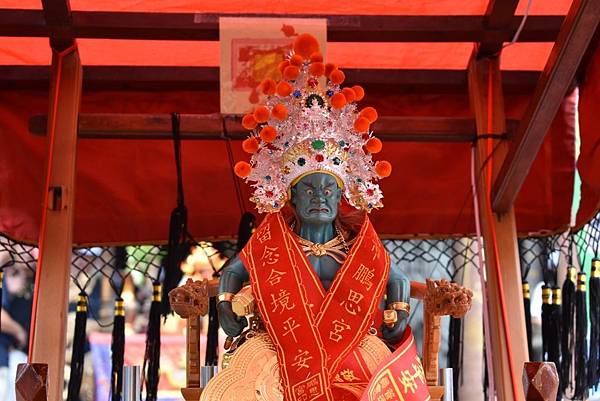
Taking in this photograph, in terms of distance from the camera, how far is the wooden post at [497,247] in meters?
3.85

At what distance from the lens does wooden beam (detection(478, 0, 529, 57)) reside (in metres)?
3.93

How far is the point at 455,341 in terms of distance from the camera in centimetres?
425

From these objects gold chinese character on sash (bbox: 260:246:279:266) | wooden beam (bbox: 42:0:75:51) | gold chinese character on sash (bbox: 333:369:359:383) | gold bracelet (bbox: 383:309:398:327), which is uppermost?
wooden beam (bbox: 42:0:75:51)

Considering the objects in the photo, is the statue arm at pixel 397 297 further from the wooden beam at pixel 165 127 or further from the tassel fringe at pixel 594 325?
the tassel fringe at pixel 594 325

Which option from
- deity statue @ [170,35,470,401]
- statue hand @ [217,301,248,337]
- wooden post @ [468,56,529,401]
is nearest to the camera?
deity statue @ [170,35,470,401]

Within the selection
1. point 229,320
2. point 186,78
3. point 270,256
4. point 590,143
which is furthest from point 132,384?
point 590,143

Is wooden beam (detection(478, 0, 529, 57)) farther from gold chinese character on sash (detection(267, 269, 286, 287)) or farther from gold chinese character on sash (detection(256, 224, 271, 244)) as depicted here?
gold chinese character on sash (detection(267, 269, 286, 287))

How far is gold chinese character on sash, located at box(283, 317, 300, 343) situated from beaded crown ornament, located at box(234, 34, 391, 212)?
1.41 ft

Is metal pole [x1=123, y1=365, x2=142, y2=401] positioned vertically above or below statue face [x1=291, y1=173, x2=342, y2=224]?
below

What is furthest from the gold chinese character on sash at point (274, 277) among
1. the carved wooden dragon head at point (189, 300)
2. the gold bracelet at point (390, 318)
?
the gold bracelet at point (390, 318)

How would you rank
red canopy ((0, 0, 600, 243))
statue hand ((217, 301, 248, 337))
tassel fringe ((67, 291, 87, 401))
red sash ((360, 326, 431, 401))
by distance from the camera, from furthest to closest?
1. red canopy ((0, 0, 600, 243))
2. tassel fringe ((67, 291, 87, 401))
3. statue hand ((217, 301, 248, 337))
4. red sash ((360, 326, 431, 401))

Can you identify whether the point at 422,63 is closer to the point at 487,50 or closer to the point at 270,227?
the point at 487,50

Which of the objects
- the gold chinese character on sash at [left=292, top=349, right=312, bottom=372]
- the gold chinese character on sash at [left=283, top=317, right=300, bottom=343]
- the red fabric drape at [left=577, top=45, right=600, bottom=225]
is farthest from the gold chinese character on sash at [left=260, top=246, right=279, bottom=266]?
the red fabric drape at [left=577, top=45, right=600, bottom=225]

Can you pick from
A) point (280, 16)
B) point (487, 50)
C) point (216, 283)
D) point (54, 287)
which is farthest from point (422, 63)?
point (54, 287)
